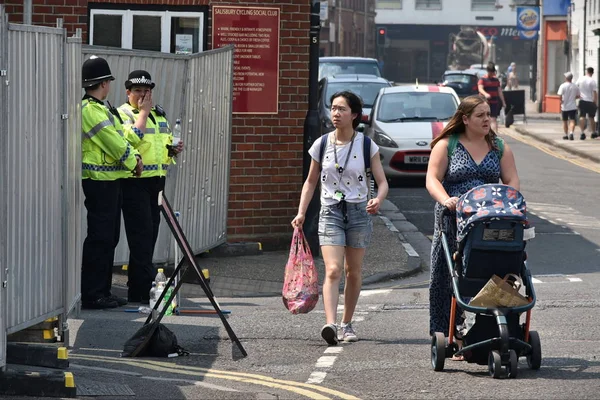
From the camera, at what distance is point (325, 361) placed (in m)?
8.27

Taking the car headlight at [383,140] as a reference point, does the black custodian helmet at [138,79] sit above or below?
above

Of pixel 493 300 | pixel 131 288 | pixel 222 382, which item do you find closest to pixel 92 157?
pixel 131 288

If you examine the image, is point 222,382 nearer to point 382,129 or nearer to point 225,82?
point 225,82

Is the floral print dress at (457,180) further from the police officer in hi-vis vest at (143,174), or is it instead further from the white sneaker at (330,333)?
the police officer in hi-vis vest at (143,174)

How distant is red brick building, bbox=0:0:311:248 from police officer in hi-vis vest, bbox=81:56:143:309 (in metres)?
3.43

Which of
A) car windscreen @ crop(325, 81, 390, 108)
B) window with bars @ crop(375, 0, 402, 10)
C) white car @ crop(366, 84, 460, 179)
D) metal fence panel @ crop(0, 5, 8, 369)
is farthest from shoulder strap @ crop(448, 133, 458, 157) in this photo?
window with bars @ crop(375, 0, 402, 10)

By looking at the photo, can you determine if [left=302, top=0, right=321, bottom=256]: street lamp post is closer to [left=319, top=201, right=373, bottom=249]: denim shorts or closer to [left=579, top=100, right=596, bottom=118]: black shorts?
[left=319, top=201, right=373, bottom=249]: denim shorts

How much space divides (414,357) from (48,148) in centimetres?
260

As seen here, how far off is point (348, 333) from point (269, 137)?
5.10 metres

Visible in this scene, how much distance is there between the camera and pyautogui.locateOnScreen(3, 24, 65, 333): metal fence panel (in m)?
7.14

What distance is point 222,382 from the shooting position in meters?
7.62

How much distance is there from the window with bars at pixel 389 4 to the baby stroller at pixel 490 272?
93.4 metres

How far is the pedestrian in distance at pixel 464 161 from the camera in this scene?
8141mm

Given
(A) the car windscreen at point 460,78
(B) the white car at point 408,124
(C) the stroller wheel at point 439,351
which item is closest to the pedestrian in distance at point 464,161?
(C) the stroller wheel at point 439,351
